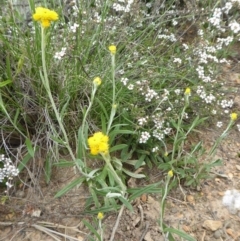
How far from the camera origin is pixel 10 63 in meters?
1.79

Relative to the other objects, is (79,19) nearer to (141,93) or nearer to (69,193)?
(141,93)

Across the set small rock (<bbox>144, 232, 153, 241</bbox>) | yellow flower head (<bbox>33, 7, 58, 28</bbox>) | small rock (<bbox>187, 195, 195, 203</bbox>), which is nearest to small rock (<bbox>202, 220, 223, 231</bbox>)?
small rock (<bbox>187, 195, 195, 203</bbox>)

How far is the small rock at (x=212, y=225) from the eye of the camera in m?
1.65

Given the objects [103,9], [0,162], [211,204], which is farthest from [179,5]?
[0,162]

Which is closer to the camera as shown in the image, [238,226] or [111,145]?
[238,226]

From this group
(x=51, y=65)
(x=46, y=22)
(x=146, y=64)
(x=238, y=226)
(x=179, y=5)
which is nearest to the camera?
(x=46, y=22)

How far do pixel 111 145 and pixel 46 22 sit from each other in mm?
754

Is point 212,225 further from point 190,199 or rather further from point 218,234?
point 190,199

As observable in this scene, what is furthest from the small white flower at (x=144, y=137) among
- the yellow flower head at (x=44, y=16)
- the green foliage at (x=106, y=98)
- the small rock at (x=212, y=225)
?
the yellow flower head at (x=44, y=16)

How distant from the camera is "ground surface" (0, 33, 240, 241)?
1.61 meters

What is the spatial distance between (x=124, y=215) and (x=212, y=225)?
35cm

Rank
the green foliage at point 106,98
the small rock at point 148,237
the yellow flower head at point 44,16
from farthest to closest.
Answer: the green foliage at point 106,98, the small rock at point 148,237, the yellow flower head at point 44,16

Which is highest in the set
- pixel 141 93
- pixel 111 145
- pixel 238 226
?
pixel 141 93

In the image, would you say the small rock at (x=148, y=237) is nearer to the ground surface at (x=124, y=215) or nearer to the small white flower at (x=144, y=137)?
the ground surface at (x=124, y=215)
